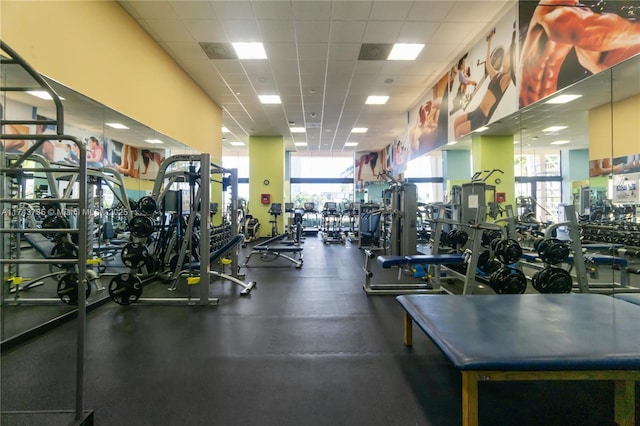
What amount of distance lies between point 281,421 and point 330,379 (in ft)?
1.49

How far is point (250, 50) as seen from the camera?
4.94 metres

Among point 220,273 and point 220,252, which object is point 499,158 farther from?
point 220,273

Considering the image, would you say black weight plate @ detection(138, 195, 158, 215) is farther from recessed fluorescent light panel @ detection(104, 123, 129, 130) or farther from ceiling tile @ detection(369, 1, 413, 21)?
ceiling tile @ detection(369, 1, 413, 21)

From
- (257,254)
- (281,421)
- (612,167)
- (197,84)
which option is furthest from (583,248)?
(197,84)

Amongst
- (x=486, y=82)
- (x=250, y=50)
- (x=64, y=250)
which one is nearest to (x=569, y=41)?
(x=486, y=82)

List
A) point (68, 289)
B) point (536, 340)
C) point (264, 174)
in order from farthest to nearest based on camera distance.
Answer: point (264, 174) → point (68, 289) → point (536, 340)

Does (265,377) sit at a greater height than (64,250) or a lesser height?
Result: lesser

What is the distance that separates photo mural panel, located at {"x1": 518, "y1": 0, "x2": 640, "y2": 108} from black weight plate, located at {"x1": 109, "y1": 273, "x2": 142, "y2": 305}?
17.3 ft

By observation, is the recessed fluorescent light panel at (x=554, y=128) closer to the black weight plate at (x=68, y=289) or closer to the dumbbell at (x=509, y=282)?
the dumbbell at (x=509, y=282)

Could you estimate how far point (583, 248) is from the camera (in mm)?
3637

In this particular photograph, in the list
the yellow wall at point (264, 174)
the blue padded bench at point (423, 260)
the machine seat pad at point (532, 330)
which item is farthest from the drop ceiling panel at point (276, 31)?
the yellow wall at point (264, 174)

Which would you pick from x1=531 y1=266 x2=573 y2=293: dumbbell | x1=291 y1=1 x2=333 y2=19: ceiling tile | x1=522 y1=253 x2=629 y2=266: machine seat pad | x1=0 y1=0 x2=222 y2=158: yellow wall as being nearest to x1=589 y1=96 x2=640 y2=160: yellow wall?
x1=522 y1=253 x2=629 y2=266: machine seat pad

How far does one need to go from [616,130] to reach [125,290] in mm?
5660

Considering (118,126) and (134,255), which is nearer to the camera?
(134,255)
